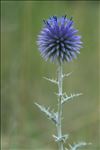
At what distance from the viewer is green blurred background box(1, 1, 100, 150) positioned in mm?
7746

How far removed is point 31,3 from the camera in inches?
366

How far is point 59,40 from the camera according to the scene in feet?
13.0

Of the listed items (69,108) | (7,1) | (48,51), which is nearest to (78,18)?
(7,1)

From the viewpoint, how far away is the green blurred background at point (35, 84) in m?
7.75

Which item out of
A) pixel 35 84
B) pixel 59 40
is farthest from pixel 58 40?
pixel 35 84

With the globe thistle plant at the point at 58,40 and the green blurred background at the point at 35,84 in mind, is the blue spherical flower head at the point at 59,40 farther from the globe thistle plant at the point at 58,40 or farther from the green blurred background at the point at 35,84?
the green blurred background at the point at 35,84

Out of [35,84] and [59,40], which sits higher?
[35,84]

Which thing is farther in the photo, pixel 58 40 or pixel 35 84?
pixel 35 84

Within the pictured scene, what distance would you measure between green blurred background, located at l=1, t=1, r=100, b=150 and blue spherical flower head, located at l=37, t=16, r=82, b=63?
2.95 m

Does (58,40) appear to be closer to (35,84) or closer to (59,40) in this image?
(59,40)

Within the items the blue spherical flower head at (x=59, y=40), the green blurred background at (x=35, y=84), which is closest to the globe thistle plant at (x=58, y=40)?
the blue spherical flower head at (x=59, y=40)

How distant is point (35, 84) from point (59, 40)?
16.1 ft

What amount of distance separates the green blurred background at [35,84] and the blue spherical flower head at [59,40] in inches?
116

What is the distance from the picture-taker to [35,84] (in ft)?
29.0
